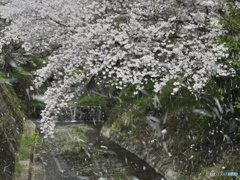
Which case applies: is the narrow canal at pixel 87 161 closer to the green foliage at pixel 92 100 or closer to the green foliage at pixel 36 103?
the green foliage at pixel 92 100

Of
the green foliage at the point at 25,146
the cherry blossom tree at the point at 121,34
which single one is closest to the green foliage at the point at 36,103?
the green foliage at the point at 25,146

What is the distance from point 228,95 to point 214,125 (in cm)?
104

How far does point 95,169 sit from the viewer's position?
31.4 ft

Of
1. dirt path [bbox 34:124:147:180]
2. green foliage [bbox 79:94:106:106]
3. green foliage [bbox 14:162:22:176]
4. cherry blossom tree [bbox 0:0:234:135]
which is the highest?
cherry blossom tree [bbox 0:0:234:135]

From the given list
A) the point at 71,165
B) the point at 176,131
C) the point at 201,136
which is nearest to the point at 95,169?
the point at 71,165

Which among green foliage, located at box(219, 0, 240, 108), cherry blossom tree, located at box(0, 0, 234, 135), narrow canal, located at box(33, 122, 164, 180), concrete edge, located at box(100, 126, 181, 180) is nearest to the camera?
green foliage, located at box(219, 0, 240, 108)

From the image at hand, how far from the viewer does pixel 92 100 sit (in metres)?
20.9

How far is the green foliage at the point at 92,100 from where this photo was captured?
20.4 m

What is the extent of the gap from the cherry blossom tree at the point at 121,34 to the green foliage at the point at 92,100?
10.9 meters

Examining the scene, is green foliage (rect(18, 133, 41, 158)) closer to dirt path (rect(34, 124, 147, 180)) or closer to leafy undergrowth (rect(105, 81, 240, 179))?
dirt path (rect(34, 124, 147, 180))

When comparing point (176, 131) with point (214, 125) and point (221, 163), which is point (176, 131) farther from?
point (221, 163)

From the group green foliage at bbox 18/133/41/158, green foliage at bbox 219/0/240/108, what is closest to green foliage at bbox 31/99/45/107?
green foliage at bbox 18/133/41/158

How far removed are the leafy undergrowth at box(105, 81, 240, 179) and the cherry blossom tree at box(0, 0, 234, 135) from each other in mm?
957

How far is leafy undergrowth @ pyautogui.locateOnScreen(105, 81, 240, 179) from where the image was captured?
298 inches
